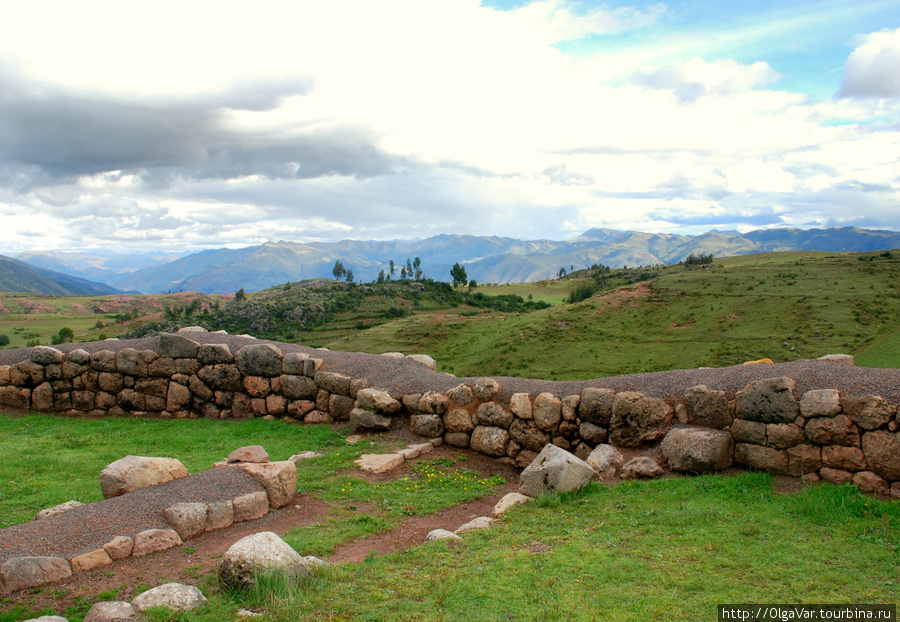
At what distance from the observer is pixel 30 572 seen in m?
7.83

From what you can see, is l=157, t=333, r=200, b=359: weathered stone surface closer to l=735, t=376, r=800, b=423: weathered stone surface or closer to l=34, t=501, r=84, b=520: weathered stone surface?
l=34, t=501, r=84, b=520: weathered stone surface

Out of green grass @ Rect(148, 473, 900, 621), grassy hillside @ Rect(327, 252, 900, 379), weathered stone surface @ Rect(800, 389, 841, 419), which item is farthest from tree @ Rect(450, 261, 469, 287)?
green grass @ Rect(148, 473, 900, 621)

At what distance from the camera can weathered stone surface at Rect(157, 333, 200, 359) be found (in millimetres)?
21078

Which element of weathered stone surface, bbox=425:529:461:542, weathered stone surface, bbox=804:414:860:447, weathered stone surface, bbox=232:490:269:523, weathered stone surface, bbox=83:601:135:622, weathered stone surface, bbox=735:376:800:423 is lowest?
weathered stone surface, bbox=425:529:461:542

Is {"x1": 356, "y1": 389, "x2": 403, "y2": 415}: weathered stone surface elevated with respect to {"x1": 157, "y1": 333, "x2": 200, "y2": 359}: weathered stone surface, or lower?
lower

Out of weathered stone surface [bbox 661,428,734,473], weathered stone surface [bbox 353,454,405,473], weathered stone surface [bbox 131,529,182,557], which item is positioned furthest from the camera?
weathered stone surface [bbox 353,454,405,473]

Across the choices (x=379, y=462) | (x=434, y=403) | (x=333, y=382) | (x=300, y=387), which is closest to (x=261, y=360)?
(x=300, y=387)

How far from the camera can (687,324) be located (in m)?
63.4

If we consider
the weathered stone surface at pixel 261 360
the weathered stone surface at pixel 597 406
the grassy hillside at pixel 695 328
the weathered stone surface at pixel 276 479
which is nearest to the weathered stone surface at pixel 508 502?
the weathered stone surface at pixel 597 406

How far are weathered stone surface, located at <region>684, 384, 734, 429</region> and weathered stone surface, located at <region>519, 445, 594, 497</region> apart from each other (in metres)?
3.62

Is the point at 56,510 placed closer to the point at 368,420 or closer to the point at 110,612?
the point at 110,612

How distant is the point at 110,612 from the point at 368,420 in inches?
446

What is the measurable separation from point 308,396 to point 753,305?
200 feet

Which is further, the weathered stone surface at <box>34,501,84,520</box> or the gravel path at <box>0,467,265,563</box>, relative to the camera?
the weathered stone surface at <box>34,501,84,520</box>
